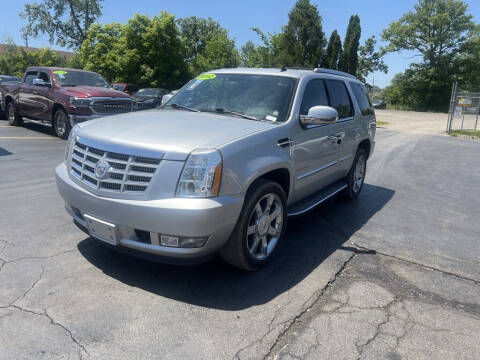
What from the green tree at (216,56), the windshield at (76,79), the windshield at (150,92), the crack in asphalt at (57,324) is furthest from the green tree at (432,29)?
the crack in asphalt at (57,324)

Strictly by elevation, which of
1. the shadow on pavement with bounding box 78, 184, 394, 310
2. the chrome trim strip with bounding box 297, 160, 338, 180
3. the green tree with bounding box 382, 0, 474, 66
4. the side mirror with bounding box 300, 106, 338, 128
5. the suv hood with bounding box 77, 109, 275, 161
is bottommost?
the shadow on pavement with bounding box 78, 184, 394, 310

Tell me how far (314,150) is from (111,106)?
7811 mm

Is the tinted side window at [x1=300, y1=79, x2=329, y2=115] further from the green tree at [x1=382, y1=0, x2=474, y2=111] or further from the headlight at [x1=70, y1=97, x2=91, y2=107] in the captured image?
the green tree at [x1=382, y1=0, x2=474, y2=111]

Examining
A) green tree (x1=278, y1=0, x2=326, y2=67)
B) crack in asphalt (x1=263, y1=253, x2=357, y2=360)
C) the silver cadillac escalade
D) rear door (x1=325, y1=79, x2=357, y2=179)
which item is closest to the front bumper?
the silver cadillac escalade

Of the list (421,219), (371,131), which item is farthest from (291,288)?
(371,131)

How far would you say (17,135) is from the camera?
1095 cm

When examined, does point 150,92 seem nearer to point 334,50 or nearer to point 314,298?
point 314,298

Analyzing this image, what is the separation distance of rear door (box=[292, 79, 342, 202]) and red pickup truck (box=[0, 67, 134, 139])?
280 inches

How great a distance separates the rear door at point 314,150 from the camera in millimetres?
4113

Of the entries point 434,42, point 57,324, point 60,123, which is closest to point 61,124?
point 60,123

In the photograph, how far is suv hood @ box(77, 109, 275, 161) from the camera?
3.03m

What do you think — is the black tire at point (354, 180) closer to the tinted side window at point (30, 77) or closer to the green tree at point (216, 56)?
the tinted side window at point (30, 77)

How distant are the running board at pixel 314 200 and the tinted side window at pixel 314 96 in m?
1.01

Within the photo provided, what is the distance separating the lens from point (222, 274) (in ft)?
11.8
